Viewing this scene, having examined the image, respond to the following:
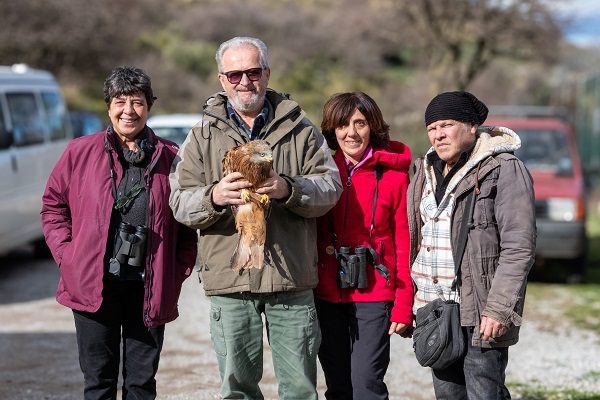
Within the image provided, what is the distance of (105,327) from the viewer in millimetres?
4070

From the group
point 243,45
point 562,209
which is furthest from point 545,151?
point 243,45

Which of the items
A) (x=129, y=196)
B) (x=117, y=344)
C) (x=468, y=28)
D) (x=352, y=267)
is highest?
(x=468, y=28)

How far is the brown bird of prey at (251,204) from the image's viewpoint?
3467mm

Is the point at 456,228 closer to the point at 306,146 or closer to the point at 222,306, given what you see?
the point at 306,146

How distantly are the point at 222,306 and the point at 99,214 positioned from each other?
0.77 m

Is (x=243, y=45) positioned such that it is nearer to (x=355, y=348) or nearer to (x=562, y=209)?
(x=355, y=348)

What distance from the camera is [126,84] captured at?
4.02 metres

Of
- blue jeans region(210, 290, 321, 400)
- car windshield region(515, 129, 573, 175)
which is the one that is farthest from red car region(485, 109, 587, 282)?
blue jeans region(210, 290, 321, 400)

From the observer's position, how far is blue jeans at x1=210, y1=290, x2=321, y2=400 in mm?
3820

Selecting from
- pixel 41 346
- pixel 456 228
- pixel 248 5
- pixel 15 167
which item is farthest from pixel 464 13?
pixel 248 5

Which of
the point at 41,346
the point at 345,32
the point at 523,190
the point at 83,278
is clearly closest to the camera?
the point at 523,190

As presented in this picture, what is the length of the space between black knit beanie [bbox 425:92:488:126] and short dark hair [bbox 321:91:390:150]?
31 cm

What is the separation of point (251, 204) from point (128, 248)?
766mm

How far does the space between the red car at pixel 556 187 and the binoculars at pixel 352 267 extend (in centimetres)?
631
